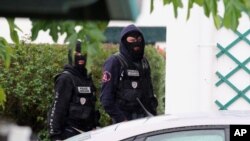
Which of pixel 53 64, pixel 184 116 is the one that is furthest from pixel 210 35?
pixel 184 116

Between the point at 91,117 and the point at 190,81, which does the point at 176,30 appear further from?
the point at 91,117

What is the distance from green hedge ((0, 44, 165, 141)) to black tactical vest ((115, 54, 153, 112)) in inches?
114

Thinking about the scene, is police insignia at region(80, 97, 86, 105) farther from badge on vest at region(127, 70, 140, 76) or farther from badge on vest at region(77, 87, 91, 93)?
badge on vest at region(127, 70, 140, 76)

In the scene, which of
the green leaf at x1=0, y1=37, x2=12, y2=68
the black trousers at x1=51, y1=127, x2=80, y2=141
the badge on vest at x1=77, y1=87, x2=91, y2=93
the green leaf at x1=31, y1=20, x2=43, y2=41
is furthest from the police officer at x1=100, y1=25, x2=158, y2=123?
the green leaf at x1=31, y1=20, x2=43, y2=41

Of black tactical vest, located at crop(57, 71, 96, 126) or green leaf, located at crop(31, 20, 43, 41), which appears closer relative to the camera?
green leaf, located at crop(31, 20, 43, 41)

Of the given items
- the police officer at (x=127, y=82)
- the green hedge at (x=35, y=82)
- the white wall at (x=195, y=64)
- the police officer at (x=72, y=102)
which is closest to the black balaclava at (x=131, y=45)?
the police officer at (x=127, y=82)

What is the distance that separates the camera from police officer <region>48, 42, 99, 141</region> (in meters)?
6.49

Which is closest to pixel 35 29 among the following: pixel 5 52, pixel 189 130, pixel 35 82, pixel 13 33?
pixel 13 33

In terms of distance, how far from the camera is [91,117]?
6.65 meters

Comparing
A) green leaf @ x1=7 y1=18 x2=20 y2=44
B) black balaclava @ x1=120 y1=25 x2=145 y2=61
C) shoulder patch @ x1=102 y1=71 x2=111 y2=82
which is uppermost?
green leaf @ x1=7 y1=18 x2=20 y2=44

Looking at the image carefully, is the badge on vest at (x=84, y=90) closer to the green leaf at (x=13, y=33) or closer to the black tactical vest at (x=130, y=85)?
the black tactical vest at (x=130, y=85)

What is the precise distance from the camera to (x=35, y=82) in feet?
31.4

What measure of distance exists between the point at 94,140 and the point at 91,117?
209 cm

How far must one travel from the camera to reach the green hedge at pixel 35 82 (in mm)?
9523
